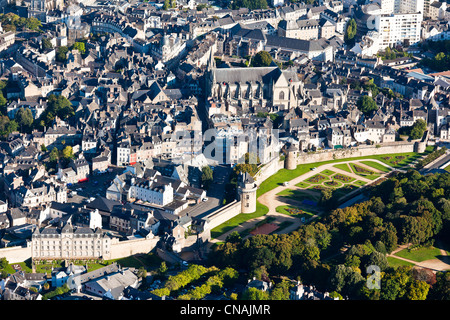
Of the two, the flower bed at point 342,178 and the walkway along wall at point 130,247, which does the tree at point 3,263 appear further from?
the flower bed at point 342,178

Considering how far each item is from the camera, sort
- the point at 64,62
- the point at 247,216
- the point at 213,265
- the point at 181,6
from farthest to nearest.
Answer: the point at 181,6 → the point at 64,62 → the point at 247,216 → the point at 213,265

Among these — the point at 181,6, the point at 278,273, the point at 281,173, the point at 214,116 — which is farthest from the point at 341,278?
the point at 181,6

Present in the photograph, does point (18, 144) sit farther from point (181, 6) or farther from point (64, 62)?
point (181, 6)

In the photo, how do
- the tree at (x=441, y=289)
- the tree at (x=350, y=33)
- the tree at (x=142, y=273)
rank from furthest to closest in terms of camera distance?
the tree at (x=350, y=33), the tree at (x=142, y=273), the tree at (x=441, y=289)

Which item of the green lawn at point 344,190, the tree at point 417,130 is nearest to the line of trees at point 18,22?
the tree at point 417,130

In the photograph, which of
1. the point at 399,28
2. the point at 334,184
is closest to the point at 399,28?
the point at 399,28

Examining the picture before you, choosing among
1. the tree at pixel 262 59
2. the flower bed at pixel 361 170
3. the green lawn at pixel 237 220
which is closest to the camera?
the green lawn at pixel 237 220

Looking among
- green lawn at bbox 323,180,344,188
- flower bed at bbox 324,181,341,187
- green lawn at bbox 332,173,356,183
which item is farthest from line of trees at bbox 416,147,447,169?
flower bed at bbox 324,181,341,187
